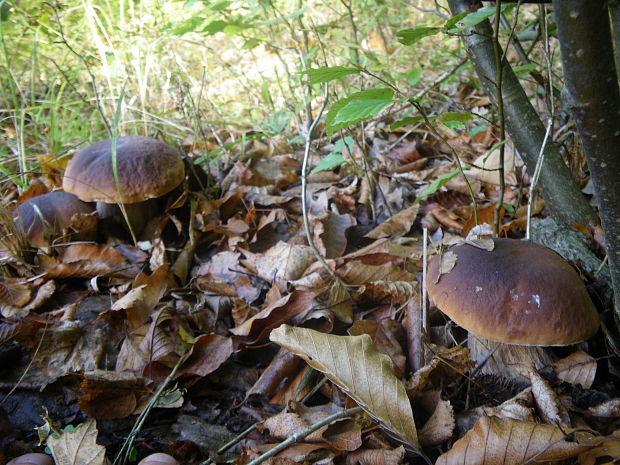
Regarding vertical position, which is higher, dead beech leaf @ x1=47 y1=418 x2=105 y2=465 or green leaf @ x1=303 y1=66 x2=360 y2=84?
green leaf @ x1=303 y1=66 x2=360 y2=84

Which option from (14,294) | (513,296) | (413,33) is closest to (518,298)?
(513,296)

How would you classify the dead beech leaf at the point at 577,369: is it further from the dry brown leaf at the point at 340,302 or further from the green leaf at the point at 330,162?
the green leaf at the point at 330,162

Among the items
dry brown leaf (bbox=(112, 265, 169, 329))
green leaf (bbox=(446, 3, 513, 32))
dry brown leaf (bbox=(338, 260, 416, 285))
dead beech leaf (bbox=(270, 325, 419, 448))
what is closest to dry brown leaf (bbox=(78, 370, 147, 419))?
dry brown leaf (bbox=(112, 265, 169, 329))

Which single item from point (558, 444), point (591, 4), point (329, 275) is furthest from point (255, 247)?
point (591, 4)

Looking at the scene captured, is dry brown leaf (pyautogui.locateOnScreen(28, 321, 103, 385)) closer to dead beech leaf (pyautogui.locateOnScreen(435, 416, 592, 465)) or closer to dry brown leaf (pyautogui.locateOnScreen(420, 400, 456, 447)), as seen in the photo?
dry brown leaf (pyautogui.locateOnScreen(420, 400, 456, 447))

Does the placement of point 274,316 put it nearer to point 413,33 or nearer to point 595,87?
point 413,33

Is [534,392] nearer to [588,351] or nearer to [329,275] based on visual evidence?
[588,351]

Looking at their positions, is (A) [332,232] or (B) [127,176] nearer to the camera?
(A) [332,232]

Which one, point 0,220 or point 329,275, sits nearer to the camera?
point 329,275
